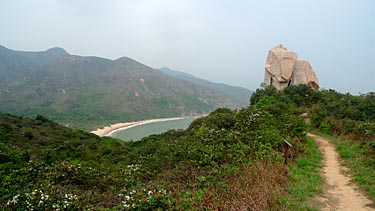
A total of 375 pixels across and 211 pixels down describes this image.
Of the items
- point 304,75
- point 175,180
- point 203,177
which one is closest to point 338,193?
point 203,177

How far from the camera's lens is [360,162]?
7.99m

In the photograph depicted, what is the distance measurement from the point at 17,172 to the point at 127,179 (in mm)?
2466

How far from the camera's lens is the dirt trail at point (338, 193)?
17.1 ft

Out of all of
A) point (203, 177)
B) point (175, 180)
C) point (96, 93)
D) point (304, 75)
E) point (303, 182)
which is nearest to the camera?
point (203, 177)

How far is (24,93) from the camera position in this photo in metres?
84.3

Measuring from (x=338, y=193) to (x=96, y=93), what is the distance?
97.4 m

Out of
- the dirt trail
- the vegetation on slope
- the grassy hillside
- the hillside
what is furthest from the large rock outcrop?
the dirt trail

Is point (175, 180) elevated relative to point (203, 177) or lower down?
lower down

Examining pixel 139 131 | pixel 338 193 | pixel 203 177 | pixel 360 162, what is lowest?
pixel 139 131

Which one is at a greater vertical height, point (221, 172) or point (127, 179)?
point (221, 172)

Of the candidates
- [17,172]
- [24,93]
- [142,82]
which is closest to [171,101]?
[142,82]

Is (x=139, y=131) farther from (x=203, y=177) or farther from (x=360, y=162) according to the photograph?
(x=203, y=177)

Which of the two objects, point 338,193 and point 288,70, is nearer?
point 338,193

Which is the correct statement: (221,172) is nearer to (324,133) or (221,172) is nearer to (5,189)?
(5,189)
